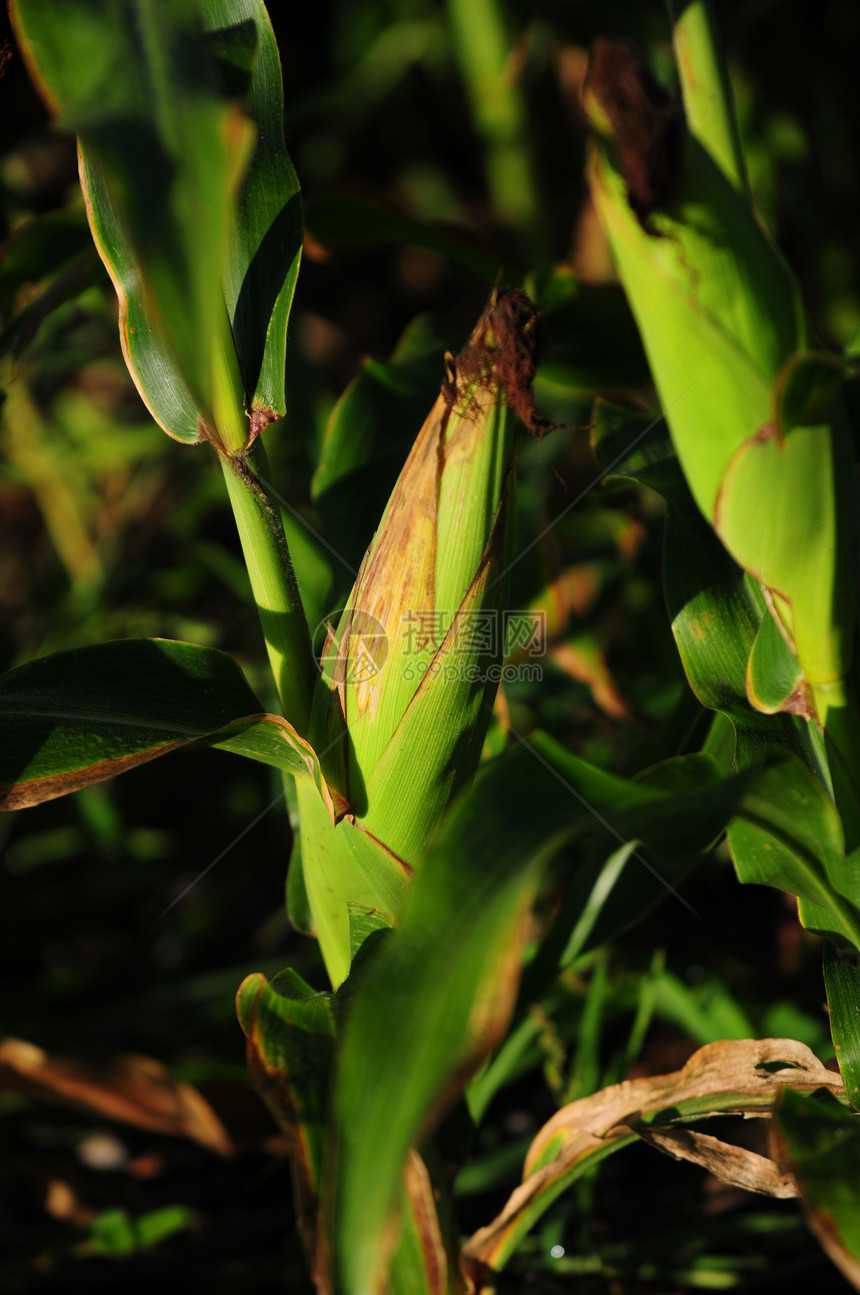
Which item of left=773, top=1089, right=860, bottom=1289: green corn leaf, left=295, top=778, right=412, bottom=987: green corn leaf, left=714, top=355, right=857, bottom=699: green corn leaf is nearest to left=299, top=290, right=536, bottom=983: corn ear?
left=295, top=778, right=412, bottom=987: green corn leaf

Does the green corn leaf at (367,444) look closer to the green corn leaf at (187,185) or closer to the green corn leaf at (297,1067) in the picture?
the green corn leaf at (187,185)

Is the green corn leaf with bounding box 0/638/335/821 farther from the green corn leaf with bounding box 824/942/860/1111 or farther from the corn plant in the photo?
the green corn leaf with bounding box 824/942/860/1111

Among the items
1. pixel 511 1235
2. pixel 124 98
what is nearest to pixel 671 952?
pixel 511 1235

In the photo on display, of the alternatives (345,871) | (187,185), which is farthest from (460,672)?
(187,185)

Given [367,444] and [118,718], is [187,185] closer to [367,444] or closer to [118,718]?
[118,718]

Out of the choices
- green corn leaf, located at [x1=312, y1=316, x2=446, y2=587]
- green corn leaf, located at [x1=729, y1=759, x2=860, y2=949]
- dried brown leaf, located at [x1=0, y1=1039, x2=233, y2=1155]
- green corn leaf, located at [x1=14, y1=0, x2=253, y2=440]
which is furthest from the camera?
dried brown leaf, located at [x1=0, y1=1039, x2=233, y2=1155]

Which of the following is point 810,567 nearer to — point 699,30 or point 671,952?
point 699,30

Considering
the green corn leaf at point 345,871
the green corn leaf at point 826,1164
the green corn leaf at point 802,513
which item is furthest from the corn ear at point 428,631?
the green corn leaf at point 826,1164
